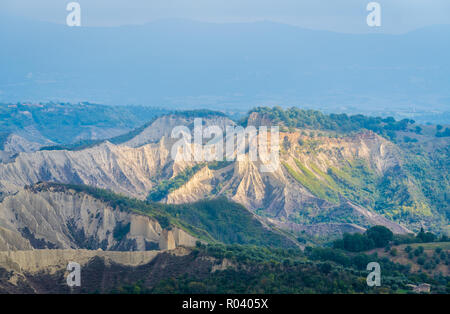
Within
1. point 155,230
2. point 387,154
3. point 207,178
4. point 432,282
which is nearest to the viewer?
point 432,282

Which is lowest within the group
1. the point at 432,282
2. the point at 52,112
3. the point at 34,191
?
the point at 432,282

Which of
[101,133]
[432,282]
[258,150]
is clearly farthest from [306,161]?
[101,133]

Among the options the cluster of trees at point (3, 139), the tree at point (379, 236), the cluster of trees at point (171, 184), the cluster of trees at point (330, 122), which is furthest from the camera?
the cluster of trees at point (3, 139)

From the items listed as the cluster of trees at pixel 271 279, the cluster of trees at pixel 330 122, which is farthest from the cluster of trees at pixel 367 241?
the cluster of trees at pixel 330 122

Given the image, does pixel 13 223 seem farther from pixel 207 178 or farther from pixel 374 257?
pixel 207 178

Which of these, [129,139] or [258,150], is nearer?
[258,150]

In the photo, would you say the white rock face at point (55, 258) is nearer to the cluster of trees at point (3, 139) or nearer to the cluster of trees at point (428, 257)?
the cluster of trees at point (428, 257)
